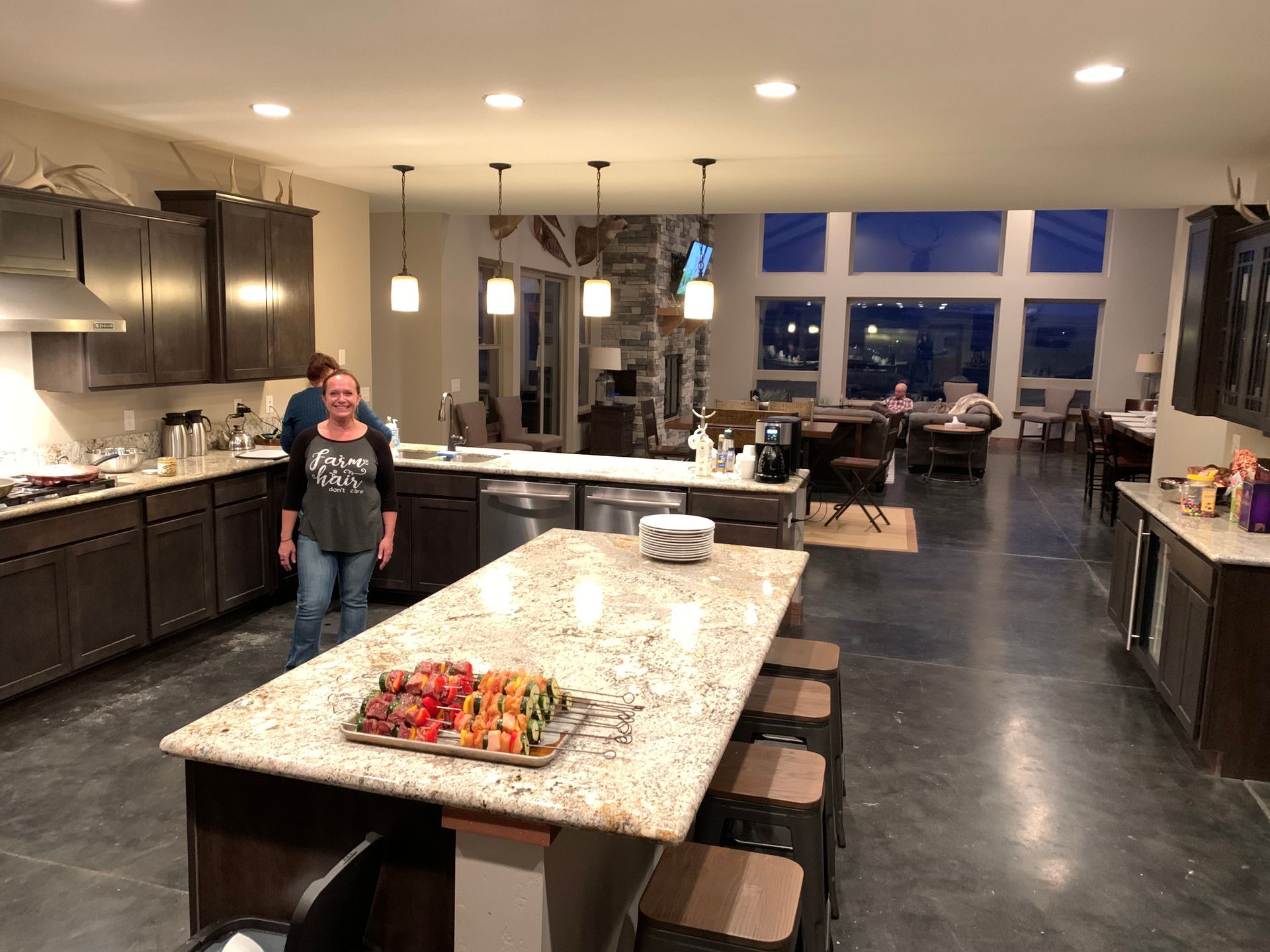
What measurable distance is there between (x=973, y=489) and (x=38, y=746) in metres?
9.12

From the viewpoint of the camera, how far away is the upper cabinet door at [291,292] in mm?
5715

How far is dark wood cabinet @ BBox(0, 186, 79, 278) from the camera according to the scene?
405 centimetres

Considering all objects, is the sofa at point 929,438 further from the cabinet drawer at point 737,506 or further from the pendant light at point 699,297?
the cabinet drawer at point 737,506

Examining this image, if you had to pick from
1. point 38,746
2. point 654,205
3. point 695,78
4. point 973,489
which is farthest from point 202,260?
point 973,489

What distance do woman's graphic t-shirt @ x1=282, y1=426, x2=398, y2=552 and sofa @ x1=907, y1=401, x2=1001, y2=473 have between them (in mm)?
8742

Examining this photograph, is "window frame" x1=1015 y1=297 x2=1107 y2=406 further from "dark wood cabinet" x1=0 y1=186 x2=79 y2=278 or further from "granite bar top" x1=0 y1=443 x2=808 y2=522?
"dark wood cabinet" x1=0 y1=186 x2=79 y2=278

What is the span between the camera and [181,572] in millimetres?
4777

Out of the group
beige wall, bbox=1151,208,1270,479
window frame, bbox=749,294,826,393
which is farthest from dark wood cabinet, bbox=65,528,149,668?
window frame, bbox=749,294,826,393

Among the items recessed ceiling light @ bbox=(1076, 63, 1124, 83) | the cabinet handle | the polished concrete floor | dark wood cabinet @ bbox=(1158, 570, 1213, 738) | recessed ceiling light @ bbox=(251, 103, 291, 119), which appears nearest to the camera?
the polished concrete floor

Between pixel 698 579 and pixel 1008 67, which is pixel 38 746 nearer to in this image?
pixel 698 579

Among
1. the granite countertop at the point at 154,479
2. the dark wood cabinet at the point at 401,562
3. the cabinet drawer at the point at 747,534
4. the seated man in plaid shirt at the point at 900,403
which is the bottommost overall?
the dark wood cabinet at the point at 401,562

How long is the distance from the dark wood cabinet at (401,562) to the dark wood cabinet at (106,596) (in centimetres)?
139

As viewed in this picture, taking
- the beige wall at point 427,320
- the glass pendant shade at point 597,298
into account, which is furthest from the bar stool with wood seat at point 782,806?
the beige wall at point 427,320

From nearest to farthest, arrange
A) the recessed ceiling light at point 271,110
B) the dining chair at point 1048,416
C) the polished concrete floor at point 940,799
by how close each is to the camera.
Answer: the polished concrete floor at point 940,799 < the recessed ceiling light at point 271,110 < the dining chair at point 1048,416
